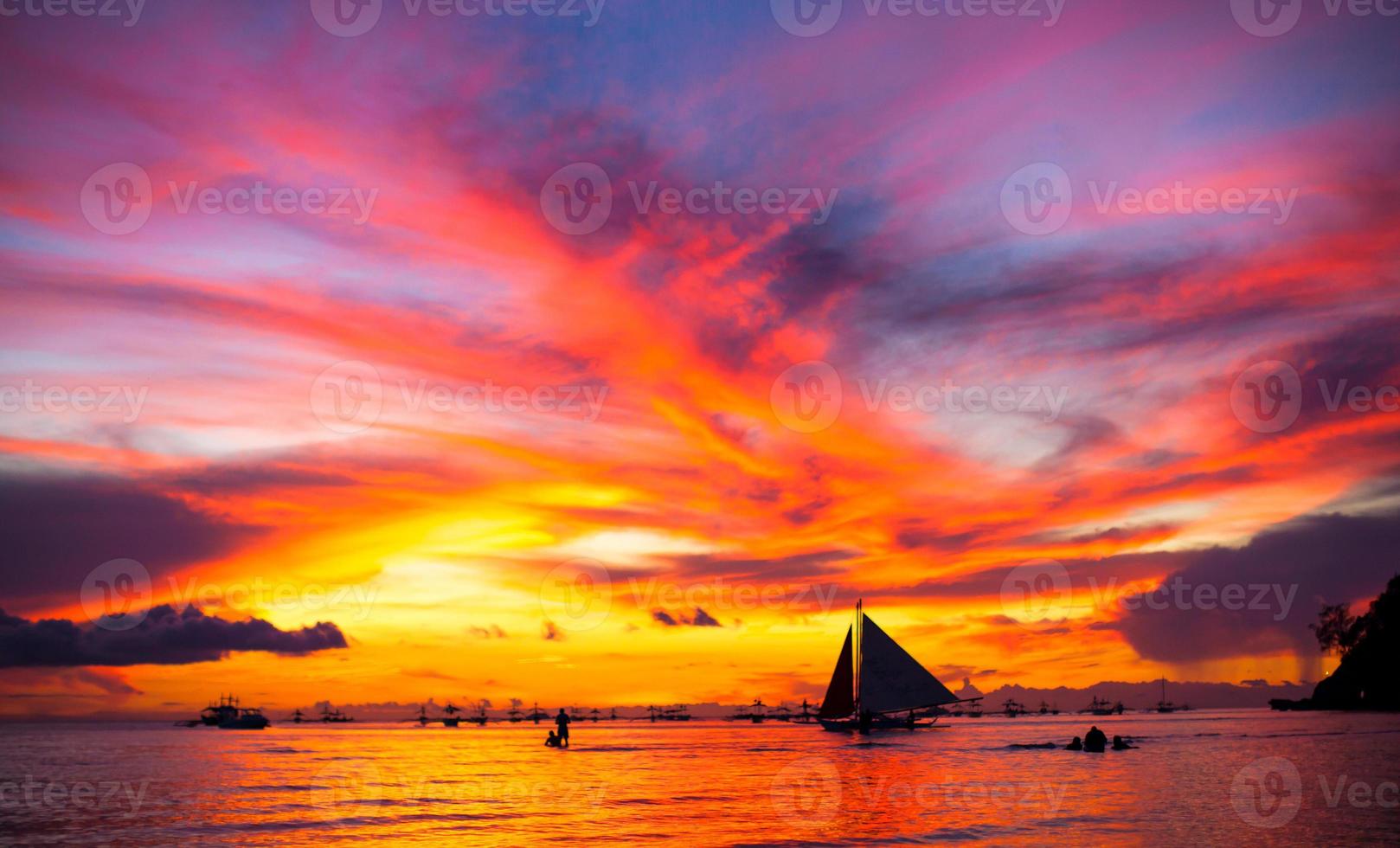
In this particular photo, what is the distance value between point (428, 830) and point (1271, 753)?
72.4 metres

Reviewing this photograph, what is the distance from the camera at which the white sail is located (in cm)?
11912

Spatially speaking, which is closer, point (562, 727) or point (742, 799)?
point (742, 799)

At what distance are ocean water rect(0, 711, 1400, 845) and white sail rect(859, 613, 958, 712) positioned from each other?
26115 mm

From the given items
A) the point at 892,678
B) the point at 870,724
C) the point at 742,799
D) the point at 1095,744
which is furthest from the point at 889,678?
the point at 742,799

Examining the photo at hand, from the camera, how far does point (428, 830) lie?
135ft

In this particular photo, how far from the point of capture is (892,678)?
4722 inches

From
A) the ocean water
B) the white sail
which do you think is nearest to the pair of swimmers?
the ocean water

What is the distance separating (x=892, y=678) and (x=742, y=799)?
7184 cm

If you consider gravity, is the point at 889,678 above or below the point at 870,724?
above

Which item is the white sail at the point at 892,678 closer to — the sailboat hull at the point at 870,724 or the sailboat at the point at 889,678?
the sailboat at the point at 889,678

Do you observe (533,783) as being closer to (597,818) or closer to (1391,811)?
(597,818)

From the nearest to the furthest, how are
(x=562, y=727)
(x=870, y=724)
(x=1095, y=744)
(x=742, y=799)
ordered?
(x=742, y=799), (x=1095, y=744), (x=562, y=727), (x=870, y=724)

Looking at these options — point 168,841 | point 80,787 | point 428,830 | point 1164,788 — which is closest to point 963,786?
point 1164,788

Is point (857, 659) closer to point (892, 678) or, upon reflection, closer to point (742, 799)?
point (892, 678)
